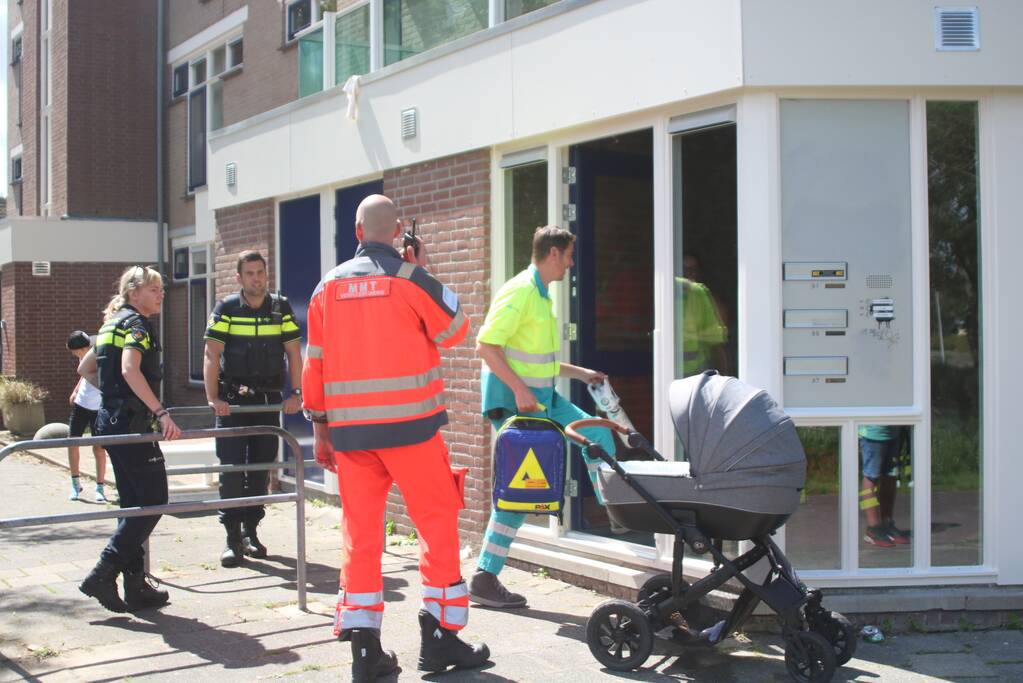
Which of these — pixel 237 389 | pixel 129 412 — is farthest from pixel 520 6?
pixel 129 412

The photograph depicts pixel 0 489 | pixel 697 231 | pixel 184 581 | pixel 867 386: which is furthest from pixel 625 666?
pixel 0 489

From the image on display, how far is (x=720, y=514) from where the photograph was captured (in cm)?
477

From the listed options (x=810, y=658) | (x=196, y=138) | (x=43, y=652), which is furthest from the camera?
(x=196, y=138)

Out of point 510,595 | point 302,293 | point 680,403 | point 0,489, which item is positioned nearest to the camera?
point 680,403

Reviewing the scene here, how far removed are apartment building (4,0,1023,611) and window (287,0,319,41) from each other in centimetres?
691

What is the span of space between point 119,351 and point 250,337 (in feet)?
4.54

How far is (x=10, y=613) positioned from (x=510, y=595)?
9.35 feet

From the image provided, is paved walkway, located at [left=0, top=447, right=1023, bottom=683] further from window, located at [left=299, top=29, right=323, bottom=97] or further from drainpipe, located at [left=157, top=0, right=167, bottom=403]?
drainpipe, located at [left=157, top=0, right=167, bottom=403]

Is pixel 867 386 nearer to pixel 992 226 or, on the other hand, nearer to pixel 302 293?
pixel 992 226

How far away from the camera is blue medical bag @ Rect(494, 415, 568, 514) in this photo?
18.8ft

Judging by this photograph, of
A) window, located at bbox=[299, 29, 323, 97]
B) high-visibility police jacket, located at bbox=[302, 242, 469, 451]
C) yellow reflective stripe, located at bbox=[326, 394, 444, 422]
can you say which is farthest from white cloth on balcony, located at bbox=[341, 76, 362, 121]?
yellow reflective stripe, located at bbox=[326, 394, 444, 422]

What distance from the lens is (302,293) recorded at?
9938mm

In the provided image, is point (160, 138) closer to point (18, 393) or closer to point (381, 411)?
point (18, 393)

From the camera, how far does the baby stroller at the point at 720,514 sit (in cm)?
469
